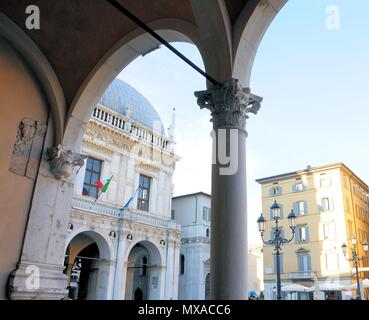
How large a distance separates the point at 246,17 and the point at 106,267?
15230mm

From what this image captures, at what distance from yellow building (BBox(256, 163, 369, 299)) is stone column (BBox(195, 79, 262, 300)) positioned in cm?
2656

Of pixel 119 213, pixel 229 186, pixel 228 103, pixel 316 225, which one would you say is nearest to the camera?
pixel 229 186

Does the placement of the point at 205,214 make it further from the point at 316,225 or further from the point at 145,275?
the point at 316,225

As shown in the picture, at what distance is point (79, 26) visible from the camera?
18.1 ft

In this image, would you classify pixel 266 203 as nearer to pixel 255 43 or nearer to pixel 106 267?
pixel 106 267

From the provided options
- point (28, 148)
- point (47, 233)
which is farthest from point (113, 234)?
point (28, 148)

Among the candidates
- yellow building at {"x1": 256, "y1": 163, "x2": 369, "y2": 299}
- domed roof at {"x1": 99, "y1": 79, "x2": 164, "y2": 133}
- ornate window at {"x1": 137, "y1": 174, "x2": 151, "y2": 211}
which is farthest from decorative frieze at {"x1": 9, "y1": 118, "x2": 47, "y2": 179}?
yellow building at {"x1": 256, "y1": 163, "x2": 369, "y2": 299}

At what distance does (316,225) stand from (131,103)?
18.5m

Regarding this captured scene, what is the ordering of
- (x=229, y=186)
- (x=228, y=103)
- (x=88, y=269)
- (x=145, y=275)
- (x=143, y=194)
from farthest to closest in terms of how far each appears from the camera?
(x=145, y=275), (x=143, y=194), (x=88, y=269), (x=228, y=103), (x=229, y=186)

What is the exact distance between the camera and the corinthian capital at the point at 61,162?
577 cm

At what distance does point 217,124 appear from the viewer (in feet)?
12.5
